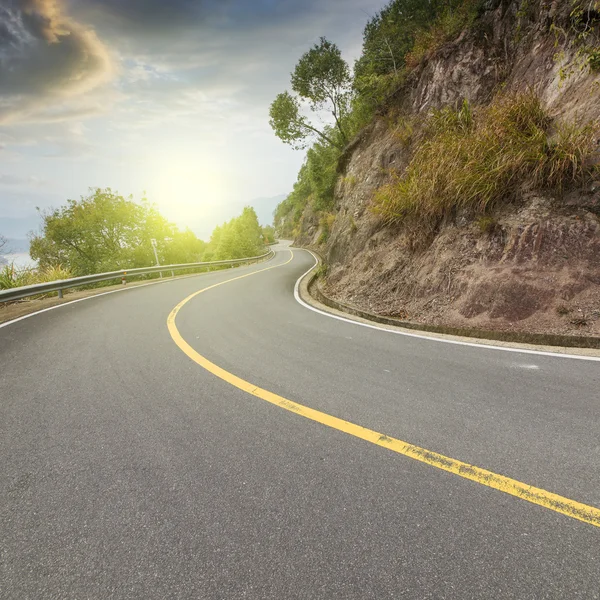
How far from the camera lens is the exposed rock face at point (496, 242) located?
5.05 metres

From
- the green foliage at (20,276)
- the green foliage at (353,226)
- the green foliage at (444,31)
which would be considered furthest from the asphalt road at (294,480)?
the green foliage at (444,31)

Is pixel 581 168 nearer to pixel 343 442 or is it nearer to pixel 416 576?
pixel 343 442

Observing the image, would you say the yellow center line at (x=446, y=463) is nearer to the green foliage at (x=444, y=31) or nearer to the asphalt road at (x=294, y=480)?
the asphalt road at (x=294, y=480)

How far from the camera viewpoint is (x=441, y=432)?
2.50m

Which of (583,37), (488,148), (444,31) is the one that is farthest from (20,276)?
(444,31)

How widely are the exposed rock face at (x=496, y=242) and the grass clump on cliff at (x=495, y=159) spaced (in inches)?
14.0

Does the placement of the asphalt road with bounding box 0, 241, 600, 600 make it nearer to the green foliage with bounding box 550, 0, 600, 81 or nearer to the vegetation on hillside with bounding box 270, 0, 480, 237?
the green foliage with bounding box 550, 0, 600, 81

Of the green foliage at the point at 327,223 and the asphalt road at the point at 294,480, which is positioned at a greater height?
the green foliage at the point at 327,223

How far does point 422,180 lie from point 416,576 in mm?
7920

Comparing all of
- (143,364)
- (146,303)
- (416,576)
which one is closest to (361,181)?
(146,303)

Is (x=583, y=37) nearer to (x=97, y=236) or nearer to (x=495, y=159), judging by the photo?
(x=495, y=159)

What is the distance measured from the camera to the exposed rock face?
5.05 metres

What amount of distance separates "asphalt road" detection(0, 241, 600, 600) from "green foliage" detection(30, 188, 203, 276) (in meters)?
28.2

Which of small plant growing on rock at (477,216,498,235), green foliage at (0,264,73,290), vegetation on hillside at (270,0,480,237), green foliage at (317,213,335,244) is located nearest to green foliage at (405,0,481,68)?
vegetation on hillside at (270,0,480,237)
